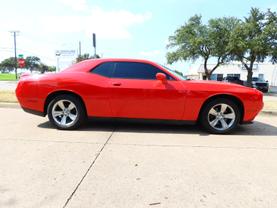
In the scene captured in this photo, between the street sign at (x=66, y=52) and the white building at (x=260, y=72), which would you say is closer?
the street sign at (x=66, y=52)

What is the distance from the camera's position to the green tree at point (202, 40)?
3059 centimetres

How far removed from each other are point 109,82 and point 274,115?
5430 mm

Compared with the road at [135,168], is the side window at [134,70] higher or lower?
higher

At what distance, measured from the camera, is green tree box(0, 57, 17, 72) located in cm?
13538

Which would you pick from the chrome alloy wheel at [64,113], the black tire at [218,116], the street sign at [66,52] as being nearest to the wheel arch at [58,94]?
the chrome alloy wheel at [64,113]

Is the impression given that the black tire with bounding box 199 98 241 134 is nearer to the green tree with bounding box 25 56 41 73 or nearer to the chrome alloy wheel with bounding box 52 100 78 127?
the chrome alloy wheel with bounding box 52 100 78 127

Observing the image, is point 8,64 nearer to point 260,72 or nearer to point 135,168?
point 260,72

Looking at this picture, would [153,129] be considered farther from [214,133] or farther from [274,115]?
[274,115]

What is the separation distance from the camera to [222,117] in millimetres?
5535

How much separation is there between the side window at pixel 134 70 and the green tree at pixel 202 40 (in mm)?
26043

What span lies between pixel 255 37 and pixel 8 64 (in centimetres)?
13416

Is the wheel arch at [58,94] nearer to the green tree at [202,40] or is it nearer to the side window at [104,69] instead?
the side window at [104,69]

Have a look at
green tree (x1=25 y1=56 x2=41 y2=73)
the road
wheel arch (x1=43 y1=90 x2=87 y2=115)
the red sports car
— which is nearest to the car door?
the red sports car

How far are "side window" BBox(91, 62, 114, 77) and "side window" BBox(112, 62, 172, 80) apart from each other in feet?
0.33
